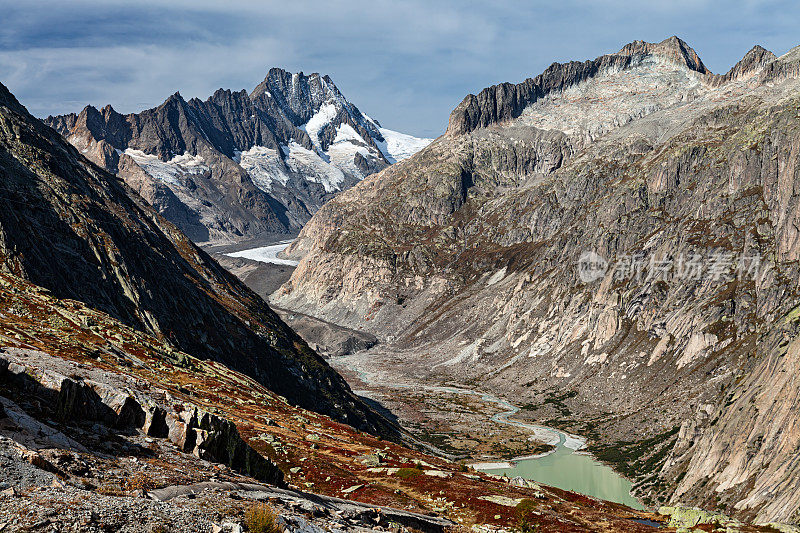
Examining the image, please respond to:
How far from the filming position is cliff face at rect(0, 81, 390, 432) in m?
86.2

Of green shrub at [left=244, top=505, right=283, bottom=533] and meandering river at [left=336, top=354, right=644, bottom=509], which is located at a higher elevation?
green shrub at [left=244, top=505, right=283, bottom=533]

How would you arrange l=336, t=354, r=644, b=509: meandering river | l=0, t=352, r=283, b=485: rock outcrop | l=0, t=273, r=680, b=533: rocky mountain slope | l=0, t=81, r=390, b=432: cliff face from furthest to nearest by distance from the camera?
l=336, t=354, r=644, b=509: meandering river
l=0, t=81, r=390, b=432: cliff face
l=0, t=352, r=283, b=485: rock outcrop
l=0, t=273, r=680, b=533: rocky mountain slope

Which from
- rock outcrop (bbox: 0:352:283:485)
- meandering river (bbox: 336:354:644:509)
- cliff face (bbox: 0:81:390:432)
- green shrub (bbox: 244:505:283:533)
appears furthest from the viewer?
meandering river (bbox: 336:354:644:509)

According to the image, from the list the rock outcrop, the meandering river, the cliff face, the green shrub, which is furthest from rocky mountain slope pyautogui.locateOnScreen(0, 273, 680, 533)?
the meandering river

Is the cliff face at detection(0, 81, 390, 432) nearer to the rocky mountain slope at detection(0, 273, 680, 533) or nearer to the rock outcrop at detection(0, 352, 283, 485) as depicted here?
the rocky mountain slope at detection(0, 273, 680, 533)

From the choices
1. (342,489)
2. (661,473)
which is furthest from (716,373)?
(342,489)

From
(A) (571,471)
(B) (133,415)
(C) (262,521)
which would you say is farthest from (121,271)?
(A) (571,471)

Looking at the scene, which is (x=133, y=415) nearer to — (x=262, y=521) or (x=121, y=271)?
(x=262, y=521)

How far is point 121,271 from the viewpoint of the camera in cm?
9962

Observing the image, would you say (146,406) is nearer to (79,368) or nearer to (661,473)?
(79,368)

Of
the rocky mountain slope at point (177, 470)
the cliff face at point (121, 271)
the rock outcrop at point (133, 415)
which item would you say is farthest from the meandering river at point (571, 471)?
the rock outcrop at point (133, 415)

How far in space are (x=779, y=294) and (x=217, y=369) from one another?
178 metres

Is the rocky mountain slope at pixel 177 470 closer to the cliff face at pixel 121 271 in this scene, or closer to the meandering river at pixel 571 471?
the cliff face at pixel 121 271

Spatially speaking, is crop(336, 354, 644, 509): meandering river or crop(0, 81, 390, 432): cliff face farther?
crop(336, 354, 644, 509): meandering river
